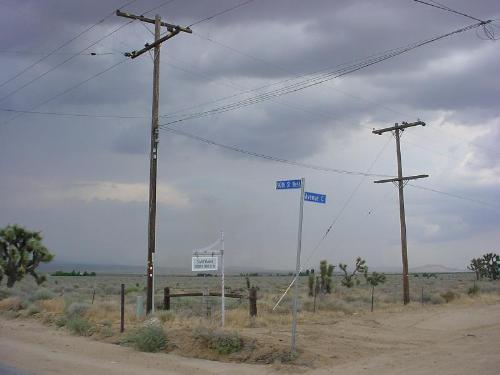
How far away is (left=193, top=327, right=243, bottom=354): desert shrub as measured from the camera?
13.8m

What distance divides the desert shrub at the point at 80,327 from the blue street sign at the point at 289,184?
887 centimetres

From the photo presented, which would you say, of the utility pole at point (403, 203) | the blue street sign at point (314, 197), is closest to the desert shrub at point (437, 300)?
the utility pole at point (403, 203)

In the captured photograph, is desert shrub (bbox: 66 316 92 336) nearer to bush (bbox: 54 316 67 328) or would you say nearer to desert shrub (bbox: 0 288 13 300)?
bush (bbox: 54 316 67 328)

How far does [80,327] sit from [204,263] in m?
4.37

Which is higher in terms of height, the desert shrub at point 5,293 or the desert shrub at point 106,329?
the desert shrub at point 5,293

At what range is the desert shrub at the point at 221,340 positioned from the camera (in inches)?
545

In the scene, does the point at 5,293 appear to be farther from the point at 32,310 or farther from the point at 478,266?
the point at 478,266

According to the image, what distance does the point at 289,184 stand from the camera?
499 inches

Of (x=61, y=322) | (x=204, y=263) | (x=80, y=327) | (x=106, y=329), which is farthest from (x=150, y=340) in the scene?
(x=61, y=322)

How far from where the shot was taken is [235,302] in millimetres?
28391

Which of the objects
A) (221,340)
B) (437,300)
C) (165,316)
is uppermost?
(165,316)

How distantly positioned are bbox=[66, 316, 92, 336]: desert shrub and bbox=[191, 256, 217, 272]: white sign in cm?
378

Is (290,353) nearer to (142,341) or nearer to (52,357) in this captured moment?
(142,341)

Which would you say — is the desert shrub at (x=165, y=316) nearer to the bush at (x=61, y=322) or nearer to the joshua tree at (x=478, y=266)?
the bush at (x=61, y=322)
